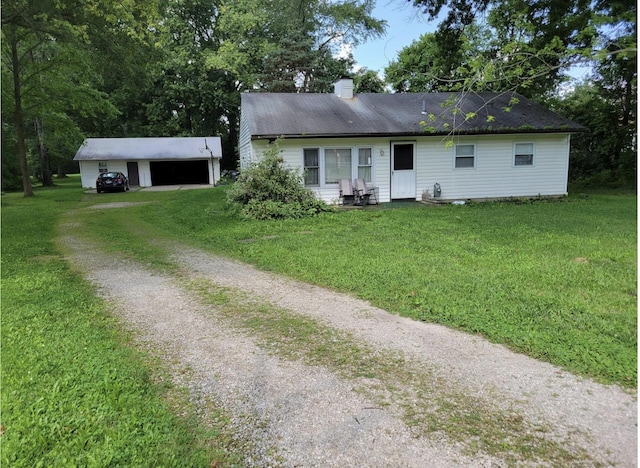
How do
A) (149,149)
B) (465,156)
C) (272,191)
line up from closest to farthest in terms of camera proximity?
(272,191) < (465,156) < (149,149)

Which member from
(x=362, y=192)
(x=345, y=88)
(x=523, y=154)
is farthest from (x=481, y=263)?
(x=345, y=88)

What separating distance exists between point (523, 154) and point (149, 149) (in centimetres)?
2460

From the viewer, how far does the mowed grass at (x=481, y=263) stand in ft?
12.2

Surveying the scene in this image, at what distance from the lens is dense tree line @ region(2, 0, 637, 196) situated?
861cm

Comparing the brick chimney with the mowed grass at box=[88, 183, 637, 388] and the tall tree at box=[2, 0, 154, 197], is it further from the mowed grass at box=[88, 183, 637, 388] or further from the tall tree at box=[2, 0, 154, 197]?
the tall tree at box=[2, 0, 154, 197]

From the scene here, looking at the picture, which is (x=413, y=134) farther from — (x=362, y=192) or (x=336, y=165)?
(x=336, y=165)

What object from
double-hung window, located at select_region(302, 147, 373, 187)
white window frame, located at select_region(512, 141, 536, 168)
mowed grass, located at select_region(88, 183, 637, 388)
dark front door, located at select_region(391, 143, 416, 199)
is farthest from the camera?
white window frame, located at select_region(512, 141, 536, 168)

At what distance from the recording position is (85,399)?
2770mm

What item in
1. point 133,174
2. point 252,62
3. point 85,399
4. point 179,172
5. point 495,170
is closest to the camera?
point 85,399

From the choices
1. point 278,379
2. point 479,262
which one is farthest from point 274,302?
point 479,262

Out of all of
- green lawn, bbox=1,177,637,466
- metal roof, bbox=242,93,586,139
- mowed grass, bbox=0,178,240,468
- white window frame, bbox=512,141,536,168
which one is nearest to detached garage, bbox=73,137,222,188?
metal roof, bbox=242,93,586,139

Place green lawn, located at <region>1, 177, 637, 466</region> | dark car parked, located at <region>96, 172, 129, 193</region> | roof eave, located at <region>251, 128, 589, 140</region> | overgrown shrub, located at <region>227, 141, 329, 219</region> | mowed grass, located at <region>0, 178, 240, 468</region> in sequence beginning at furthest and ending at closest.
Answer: dark car parked, located at <region>96, 172, 129, 193</region>
roof eave, located at <region>251, 128, 589, 140</region>
overgrown shrub, located at <region>227, 141, 329, 219</region>
green lawn, located at <region>1, 177, 637, 466</region>
mowed grass, located at <region>0, 178, 240, 468</region>

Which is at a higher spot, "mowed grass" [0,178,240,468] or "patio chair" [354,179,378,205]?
"patio chair" [354,179,378,205]

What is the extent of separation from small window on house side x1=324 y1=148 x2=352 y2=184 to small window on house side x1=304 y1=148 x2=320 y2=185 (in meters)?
0.27
